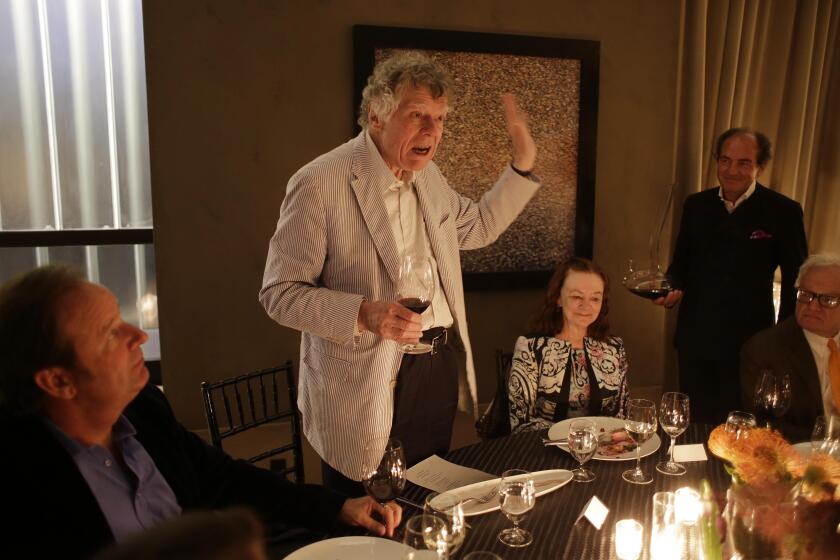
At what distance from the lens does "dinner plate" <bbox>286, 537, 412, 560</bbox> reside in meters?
1.31

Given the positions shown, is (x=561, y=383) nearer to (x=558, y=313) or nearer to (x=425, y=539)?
(x=558, y=313)

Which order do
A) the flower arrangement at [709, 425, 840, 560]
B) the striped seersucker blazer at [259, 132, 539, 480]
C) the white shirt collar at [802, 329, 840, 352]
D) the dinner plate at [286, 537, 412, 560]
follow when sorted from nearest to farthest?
the flower arrangement at [709, 425, 840, 560] → the dinner plate at [286, 537, 412, 560] → the striped seersucker blazer at [259, 132, 539, 480] → the white shirt collar at [802, 329, 840, 352]

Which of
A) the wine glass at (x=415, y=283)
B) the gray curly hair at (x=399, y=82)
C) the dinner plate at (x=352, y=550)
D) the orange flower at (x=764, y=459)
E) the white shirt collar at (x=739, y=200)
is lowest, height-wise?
the dinner plate at (x=352, y=550)

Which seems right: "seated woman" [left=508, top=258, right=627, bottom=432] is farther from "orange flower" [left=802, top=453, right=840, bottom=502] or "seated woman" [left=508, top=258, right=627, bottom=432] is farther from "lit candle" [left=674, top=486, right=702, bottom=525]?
"orange flower" [left=802, top=453, right=840, bottom=502]

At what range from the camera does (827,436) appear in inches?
61.8

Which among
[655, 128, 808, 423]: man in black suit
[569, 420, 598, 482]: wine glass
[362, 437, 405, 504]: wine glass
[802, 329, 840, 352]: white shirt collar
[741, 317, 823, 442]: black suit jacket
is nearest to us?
[362, 437, 405, 504]: wine glass

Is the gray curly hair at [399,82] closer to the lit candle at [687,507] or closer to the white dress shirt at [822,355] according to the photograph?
the lit candle at [687,507]

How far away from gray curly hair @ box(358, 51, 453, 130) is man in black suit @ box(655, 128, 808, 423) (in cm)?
156

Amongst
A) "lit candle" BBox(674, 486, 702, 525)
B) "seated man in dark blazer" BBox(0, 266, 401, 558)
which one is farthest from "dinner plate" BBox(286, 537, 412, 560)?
"lit candle" BBox(674, 486, 702, 525)

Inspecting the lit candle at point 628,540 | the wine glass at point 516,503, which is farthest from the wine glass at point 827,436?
the wine glass at point 516,503

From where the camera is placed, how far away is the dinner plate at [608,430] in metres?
1.76

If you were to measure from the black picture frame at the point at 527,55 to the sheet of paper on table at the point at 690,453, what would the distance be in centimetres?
179

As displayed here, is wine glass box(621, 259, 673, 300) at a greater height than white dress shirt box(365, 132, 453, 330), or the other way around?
white dress shirt box(365, 132, 453, 330)

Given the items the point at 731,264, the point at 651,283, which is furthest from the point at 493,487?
the point at 731,264
